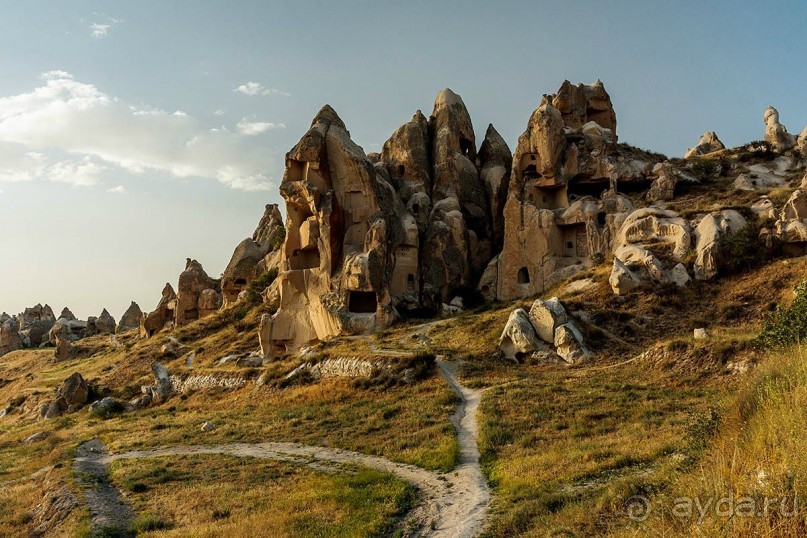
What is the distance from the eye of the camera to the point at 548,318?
77.9ft

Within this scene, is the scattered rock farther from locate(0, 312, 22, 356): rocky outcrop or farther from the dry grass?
locate(0, 312, 22, 356): rocky outcrop

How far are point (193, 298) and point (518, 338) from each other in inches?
1569

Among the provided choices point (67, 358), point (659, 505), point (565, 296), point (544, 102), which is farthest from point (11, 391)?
point (659, 505)

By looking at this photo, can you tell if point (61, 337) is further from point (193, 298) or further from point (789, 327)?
point (789, 327)

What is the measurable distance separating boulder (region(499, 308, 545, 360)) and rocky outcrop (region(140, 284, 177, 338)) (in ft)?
131

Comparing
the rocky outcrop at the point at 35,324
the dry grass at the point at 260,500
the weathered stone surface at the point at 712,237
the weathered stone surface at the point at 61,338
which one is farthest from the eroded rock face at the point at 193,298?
the weathered stone surface at the point at 712,237

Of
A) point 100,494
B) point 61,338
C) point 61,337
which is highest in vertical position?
point 61,337

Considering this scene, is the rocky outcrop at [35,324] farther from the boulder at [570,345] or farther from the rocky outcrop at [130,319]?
the boulder at [570,345]

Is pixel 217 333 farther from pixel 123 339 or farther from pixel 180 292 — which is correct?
pixel 123 339

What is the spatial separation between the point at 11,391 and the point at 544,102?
4761 centimetres

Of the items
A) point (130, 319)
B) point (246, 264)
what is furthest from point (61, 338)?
point (246, 264)

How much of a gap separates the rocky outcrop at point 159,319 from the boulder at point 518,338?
1572 inches

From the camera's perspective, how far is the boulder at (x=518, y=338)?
2342 cm

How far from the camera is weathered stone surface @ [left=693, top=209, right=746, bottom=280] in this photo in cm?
2636
